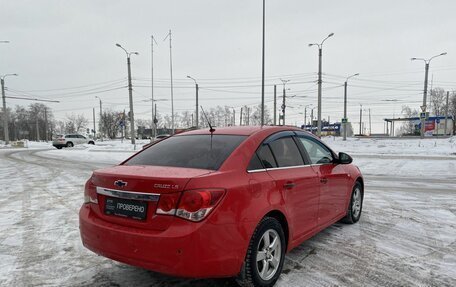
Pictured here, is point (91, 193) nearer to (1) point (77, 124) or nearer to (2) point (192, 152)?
(2) point (192, 152)

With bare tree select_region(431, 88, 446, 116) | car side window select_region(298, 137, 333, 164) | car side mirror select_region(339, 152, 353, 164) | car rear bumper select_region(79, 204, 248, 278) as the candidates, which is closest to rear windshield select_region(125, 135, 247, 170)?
car rear bumper select_region(79, 204, 248, 278)

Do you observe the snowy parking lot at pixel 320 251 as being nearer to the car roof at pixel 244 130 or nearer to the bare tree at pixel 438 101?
the car roof at pixel 244 130

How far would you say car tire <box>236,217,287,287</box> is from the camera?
306 centimetres

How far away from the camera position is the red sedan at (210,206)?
9.05 feet

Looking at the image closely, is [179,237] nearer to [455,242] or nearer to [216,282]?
[216,282]

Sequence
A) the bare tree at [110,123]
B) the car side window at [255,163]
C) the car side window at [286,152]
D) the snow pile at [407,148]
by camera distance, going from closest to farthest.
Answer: the car side window at [255,163] < the car side window at [286,152] < the snow pile at [407,148] < the bare tree at [110,123]

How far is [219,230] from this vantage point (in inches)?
110

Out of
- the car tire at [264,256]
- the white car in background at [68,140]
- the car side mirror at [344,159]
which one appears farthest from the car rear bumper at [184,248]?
the white car in background at [68,140]

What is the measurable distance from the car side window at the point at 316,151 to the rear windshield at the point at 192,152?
1.16 metres

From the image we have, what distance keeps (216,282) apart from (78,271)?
1536 mm

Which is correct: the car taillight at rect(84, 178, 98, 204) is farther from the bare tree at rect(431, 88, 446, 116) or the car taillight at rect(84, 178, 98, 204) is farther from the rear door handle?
the bare tree at rect(431, 88, 446, 116)

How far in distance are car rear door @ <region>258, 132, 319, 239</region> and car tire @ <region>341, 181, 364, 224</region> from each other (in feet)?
5.04

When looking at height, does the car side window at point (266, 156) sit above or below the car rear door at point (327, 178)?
above

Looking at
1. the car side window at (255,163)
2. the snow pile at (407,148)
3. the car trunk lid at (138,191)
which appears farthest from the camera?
the snow pile at (407,148)
